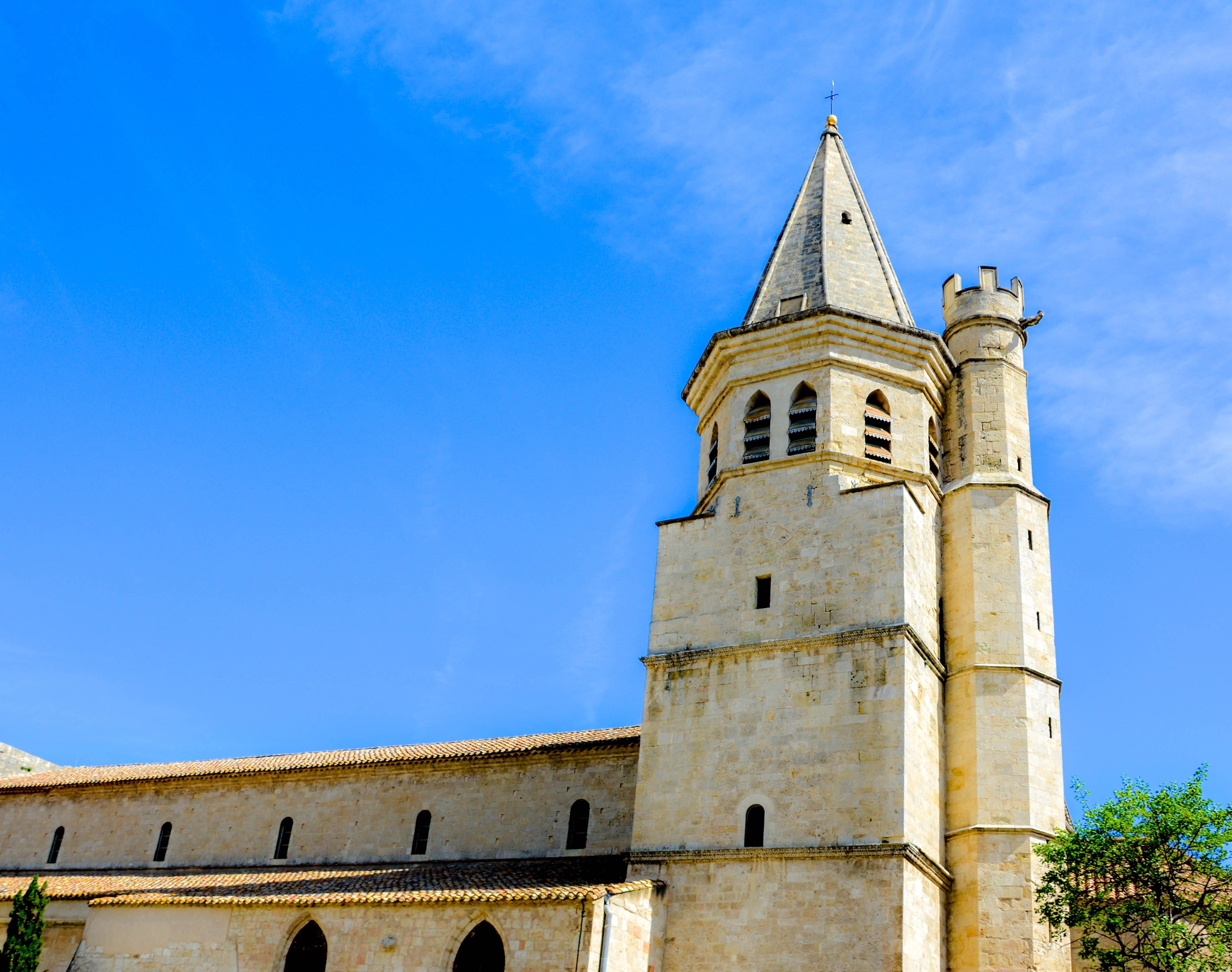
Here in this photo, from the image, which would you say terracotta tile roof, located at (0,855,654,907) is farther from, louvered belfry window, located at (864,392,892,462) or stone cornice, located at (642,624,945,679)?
louvered belfry window, located at (864,392,892,462)

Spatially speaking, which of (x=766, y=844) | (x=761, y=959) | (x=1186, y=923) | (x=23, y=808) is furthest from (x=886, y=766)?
(x=23, y=808)

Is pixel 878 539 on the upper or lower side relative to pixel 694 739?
upper

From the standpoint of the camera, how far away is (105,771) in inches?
1271

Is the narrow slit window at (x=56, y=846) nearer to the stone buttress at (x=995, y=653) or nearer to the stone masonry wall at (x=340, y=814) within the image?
the stone masonry wall at (x=340, y=814)

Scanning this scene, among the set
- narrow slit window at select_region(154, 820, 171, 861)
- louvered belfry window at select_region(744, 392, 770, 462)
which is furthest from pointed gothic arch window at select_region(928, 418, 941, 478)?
narrow slit window at select_region(154, 820, 171, 861)

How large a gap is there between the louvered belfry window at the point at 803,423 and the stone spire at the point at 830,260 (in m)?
1.99

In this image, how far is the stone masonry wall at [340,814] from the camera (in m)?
25.3

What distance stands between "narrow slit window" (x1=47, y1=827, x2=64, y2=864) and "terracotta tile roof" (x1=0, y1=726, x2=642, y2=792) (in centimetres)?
117

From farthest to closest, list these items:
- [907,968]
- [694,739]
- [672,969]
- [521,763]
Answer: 1. [521,763]
2. [694,739]
3. [672,969]
4. [907,968]

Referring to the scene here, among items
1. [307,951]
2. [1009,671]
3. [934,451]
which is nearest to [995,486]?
[934,451]

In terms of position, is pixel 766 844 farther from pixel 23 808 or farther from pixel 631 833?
pixel 23 808

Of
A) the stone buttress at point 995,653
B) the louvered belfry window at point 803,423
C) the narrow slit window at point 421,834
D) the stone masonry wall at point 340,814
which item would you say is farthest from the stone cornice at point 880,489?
the narrow slit window at point 421,834

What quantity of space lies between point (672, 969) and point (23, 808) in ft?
68.8

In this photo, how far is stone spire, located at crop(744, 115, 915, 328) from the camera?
26.2 meters
